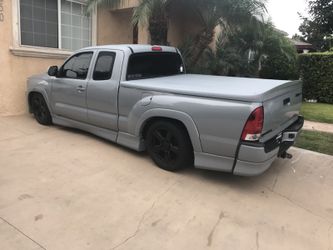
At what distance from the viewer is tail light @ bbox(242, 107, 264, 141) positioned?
378cm

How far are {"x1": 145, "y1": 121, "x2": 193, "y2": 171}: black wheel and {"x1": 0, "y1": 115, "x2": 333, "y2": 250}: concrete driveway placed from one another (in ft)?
0.56

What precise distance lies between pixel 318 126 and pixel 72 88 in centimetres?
613


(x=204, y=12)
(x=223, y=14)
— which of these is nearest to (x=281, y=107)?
(x=223, y=14)

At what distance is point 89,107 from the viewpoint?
5840 mm

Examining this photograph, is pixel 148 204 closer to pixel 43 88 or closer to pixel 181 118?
pixel 181 118

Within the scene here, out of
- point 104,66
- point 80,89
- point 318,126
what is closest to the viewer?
point 104,66

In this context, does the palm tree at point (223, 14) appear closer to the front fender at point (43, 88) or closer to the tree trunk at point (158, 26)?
the tree trunk at point (158, 26)

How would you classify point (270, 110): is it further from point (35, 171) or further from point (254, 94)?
point (35, 171)

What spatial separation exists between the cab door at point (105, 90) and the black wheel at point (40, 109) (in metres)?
1.64

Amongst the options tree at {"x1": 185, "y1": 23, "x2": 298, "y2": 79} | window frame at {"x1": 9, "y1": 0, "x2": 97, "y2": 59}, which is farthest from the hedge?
window frame at {"x1": 9, "y1": 0, "x2": 97, "y2": 59}

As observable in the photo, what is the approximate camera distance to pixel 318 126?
823cm

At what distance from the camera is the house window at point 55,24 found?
803cm

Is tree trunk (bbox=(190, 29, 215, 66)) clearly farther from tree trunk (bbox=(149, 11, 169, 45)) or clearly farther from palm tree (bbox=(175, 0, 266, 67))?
tree trunk (bbox=(149, 11, 169, 45))

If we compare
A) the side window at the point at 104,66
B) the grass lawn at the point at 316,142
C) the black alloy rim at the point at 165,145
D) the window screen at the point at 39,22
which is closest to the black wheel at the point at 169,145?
the black alloy rim at the point at 165,145
